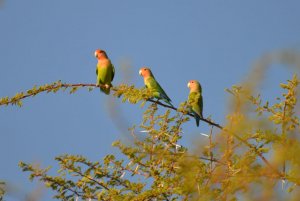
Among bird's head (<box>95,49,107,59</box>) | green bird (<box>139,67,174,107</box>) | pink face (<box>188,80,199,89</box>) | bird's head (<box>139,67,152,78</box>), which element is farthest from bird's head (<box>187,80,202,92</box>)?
bird's head (<box>95,49,107,59</box>)

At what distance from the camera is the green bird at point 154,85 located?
655cm

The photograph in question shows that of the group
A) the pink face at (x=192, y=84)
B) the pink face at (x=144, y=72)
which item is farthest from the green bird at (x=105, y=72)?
the pink face at (x=192, y=84)

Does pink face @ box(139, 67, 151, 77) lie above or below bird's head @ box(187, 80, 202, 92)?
above

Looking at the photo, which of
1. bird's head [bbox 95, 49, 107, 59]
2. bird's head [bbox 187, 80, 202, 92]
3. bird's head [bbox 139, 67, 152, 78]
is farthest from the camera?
bird's head [bbox 95, 49, 107, 59]

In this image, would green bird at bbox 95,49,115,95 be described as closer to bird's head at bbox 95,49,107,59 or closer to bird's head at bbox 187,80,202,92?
bird's head at bbox 95,49,107,59

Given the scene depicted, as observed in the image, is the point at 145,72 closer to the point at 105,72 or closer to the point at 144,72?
the point at 144,72

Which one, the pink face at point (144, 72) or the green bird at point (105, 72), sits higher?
the pink face at point (144, 72)

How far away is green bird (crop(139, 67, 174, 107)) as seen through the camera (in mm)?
6553

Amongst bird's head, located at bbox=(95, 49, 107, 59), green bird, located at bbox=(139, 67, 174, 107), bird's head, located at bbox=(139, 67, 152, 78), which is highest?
bird's head, located at bbox=(95, 49, 107, 59)

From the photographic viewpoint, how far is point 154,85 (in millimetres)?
7051

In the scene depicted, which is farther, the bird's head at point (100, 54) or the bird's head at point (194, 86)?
the bird's head at point (100, 54)

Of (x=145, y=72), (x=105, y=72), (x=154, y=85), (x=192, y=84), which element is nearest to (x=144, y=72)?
(x=145, y=72)

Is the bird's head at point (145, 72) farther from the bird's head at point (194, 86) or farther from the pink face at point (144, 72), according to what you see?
the bird's head at point (194, 86)

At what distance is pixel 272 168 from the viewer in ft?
5.36
